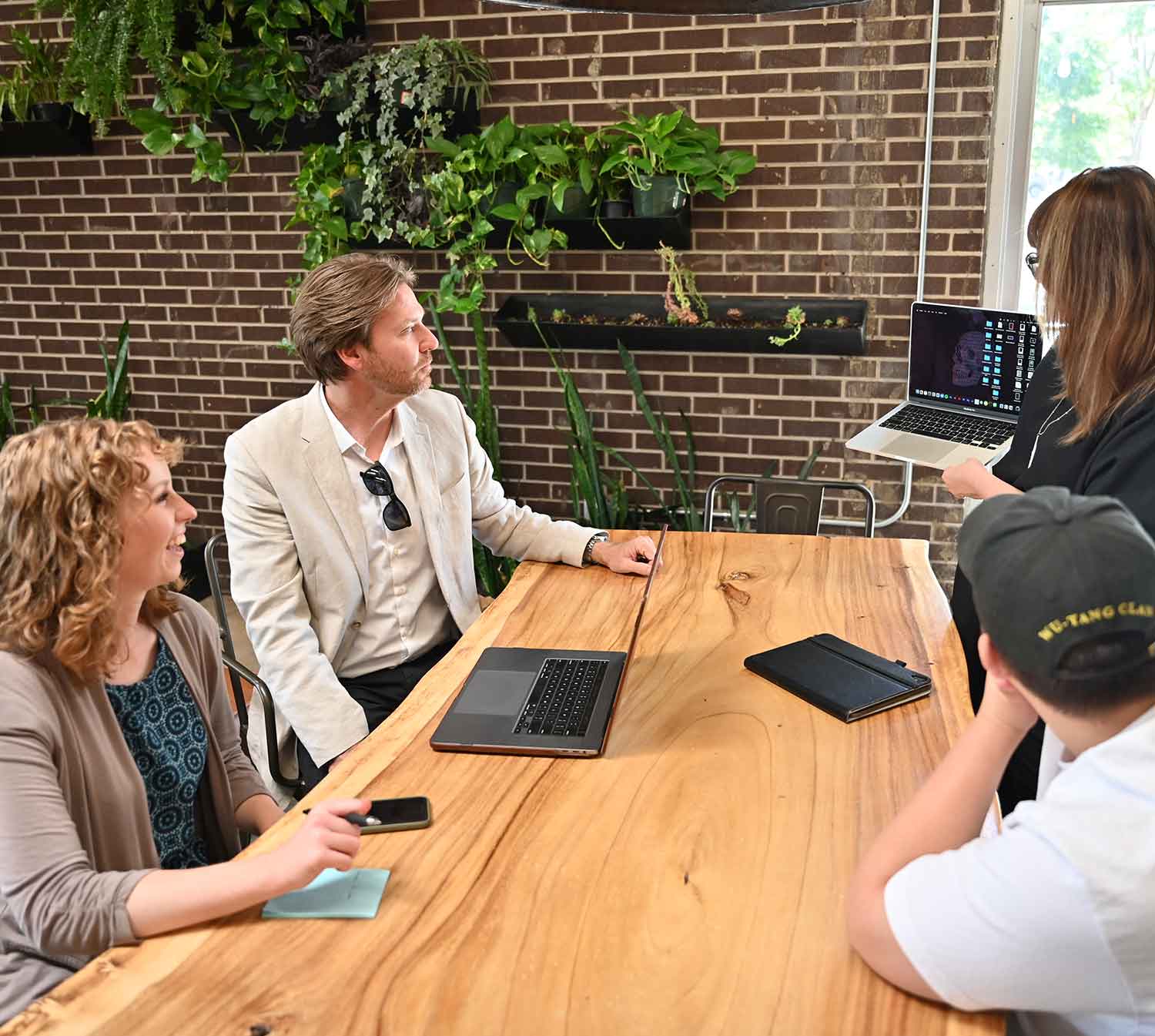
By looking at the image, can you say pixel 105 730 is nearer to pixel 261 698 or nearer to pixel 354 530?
pixel 261 698

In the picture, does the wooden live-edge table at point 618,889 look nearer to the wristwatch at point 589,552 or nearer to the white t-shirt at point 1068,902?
the white t-shirt at point 1068,902

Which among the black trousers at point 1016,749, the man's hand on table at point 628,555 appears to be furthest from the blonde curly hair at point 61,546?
the black trousers at point 1016,749

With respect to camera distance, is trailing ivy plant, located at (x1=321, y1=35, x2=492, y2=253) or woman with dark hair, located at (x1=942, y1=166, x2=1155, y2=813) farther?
trailing ivy plant, located at (x1=321, y1=35, x2=492, y2=253)

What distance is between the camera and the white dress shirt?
8.29ft

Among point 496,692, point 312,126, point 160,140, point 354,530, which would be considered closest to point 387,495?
point 354,530

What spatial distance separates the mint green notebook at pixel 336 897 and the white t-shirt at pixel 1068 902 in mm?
649

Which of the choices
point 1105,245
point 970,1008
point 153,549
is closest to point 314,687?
point 153,549

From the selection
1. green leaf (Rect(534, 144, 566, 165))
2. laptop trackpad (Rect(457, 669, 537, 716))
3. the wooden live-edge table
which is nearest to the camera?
the wooden live-edge table

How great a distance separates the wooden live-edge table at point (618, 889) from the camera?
1.19 m

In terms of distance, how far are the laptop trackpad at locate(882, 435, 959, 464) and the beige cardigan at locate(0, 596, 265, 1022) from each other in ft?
6.71

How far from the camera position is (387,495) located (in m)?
2.54

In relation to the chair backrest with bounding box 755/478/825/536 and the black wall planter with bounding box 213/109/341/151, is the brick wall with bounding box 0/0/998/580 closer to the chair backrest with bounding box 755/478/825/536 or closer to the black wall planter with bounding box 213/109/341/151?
the black wall planter with bounding box 213/109/341/151

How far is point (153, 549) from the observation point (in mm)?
1631

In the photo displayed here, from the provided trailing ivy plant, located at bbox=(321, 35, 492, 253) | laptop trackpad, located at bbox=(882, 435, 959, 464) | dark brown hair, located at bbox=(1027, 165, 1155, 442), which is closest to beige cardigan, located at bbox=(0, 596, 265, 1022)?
dark brown hair, located at bbox=(1027, 165, 1155, 442)
